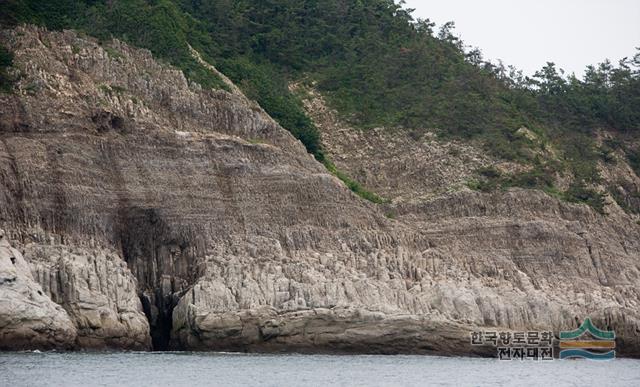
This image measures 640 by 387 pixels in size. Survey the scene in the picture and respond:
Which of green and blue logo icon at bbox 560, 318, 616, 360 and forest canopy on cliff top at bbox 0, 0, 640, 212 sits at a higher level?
forest canopy on cliff top at bbox 0, 0, 640, 212

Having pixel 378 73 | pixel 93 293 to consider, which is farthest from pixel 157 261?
pixel 378 73

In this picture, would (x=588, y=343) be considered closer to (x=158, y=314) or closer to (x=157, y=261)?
(x=158, y=314)

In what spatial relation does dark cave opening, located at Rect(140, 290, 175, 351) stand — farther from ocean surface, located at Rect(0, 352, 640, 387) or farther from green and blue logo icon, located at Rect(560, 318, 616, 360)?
green and blue logo icon, located at Rect(560, 318, 616, 360)

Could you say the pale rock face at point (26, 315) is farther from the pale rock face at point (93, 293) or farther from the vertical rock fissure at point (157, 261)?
the vertical rock fissure at point (157, 261)

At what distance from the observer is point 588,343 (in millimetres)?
77688

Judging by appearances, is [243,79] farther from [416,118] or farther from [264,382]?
[264,382]

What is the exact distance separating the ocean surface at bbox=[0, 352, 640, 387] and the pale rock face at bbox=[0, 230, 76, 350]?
670mm

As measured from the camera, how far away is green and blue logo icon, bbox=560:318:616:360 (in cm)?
7562

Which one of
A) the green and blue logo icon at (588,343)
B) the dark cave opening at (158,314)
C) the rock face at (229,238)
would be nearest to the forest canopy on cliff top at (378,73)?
the rock face at (229,238)

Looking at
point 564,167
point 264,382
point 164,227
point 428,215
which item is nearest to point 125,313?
point 164,227

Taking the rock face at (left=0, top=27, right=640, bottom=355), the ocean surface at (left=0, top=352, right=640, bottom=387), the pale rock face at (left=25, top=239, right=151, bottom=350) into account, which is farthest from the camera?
the rock face at (left=0, top=27, right=640, bottom=355)

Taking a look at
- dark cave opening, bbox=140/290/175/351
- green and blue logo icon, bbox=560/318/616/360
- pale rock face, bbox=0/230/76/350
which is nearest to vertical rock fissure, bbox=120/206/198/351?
dark cave opening, bbox=140/290/175/351

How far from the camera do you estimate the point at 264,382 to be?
54.3m

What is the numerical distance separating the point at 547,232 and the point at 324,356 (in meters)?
19.9
